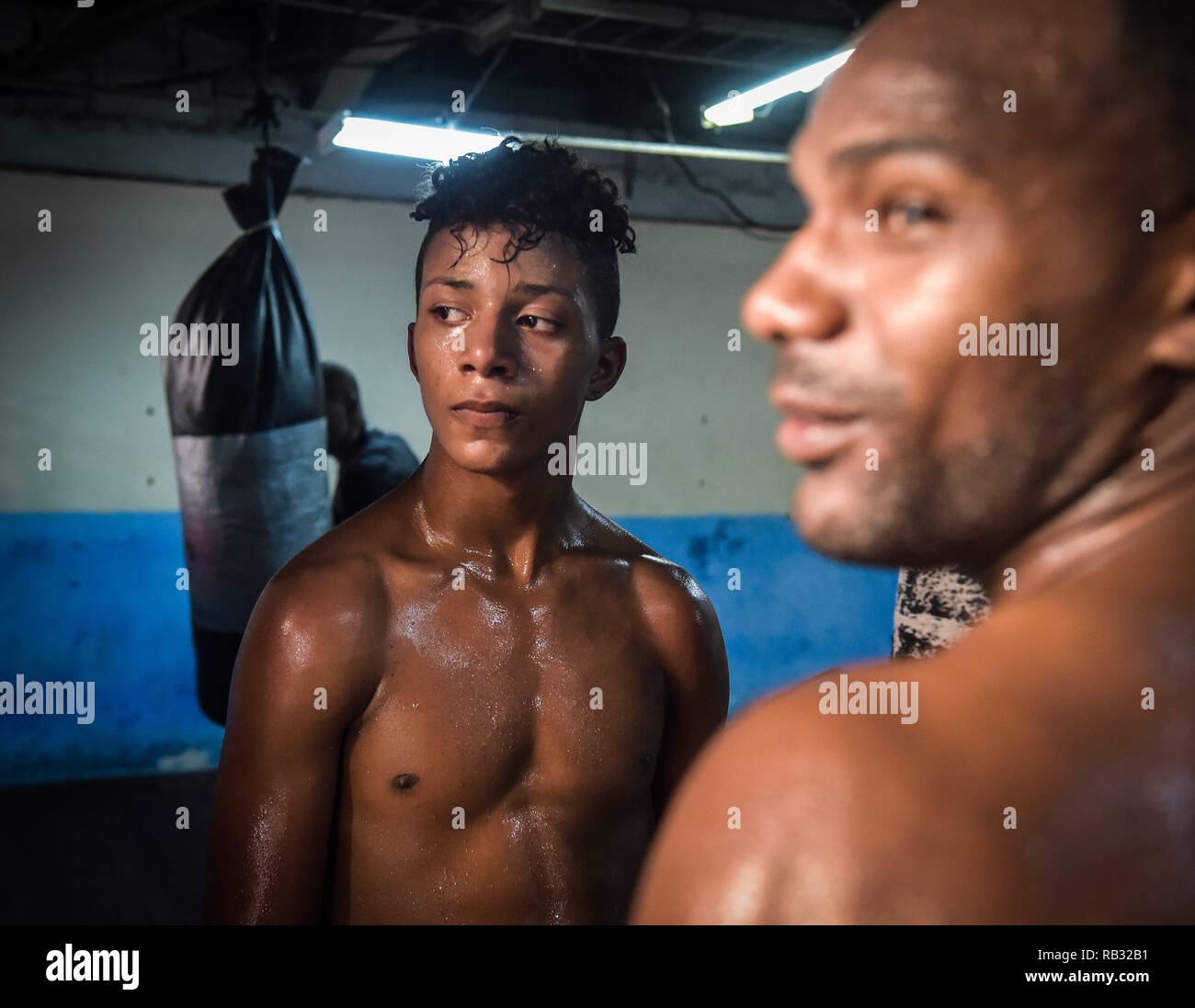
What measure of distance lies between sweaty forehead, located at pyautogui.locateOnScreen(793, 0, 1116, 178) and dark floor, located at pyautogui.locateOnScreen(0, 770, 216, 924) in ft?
13.0

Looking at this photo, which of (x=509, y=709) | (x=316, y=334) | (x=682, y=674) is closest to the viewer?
(x=509, y=709)

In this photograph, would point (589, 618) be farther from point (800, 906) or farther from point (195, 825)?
point (195, 825)

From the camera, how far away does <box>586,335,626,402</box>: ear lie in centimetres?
176

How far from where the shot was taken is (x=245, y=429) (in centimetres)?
313

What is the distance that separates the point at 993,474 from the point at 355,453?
12.0 feet

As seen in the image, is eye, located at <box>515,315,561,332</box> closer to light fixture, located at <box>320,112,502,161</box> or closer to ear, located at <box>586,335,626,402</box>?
ear, located at <box>586,335,626,402</box>

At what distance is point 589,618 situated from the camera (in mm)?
1690

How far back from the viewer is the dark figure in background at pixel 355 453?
3682 mm

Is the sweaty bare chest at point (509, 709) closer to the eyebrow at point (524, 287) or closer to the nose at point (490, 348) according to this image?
the nose at point (490, 348)

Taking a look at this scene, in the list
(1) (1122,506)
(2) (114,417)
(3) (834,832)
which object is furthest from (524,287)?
(2) (114,417)

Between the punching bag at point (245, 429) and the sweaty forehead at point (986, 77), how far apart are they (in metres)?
2.71

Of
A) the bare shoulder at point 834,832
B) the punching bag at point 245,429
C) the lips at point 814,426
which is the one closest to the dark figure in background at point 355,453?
the punching bag at point 245,429

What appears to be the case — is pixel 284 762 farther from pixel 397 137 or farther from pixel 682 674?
pixel 397 137

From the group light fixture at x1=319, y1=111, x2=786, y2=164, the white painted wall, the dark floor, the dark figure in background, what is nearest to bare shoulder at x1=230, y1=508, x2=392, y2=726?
the dark figure in background
